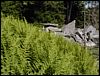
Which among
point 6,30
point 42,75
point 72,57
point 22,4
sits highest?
point 22,4

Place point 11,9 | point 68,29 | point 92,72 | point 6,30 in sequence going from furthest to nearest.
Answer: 1. point 11,9
2. point 68,29
3. point 6,30
4. point 92,72

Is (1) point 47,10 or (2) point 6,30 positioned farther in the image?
(1) point 47,10

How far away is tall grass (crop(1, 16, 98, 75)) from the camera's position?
108 inches

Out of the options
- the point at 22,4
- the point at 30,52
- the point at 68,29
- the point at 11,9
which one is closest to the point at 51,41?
the point at 30,52

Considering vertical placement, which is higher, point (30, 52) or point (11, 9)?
point (11, 9)

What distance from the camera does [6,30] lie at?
364cm

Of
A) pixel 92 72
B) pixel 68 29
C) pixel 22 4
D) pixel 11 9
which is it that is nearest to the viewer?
pixel 92 72

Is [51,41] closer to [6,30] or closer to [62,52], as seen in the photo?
[62,52]

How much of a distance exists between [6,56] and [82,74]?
0.94 meters

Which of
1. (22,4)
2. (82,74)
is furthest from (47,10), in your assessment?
(82,74)

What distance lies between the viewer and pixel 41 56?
9.80 ft

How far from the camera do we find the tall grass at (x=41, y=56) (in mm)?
2754

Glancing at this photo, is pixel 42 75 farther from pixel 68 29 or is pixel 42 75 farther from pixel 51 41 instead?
pixel 68 29

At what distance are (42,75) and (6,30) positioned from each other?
1093 mm
